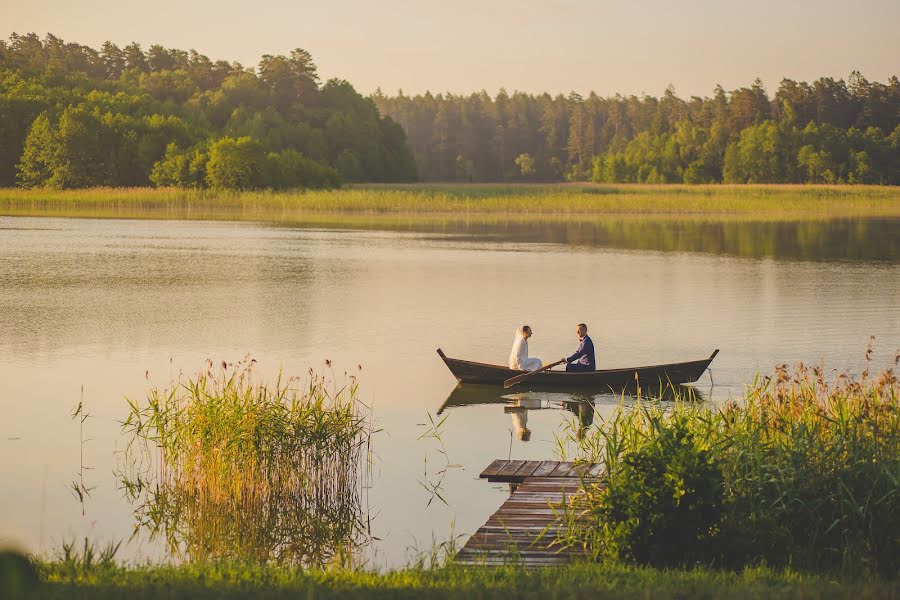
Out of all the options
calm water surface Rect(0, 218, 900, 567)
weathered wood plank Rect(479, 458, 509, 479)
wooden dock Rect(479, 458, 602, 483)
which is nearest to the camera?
wooden dock Rect(479, 458, 602, 483)

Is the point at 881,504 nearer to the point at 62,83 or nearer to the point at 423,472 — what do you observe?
the point at 423,472

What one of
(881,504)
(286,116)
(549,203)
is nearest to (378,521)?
(881,504)

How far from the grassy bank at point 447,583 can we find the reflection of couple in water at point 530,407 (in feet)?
21.8

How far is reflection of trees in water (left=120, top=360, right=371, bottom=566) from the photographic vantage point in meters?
9.83

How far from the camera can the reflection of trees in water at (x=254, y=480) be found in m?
9.83

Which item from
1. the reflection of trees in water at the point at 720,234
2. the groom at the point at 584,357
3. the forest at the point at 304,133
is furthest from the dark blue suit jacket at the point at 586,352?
the forest at the point at 304,133

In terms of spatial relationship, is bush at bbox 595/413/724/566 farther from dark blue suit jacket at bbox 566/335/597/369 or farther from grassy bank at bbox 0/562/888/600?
dark blue suit jacket at bbox 566/335/597/369

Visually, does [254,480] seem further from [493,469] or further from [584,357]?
[584,357]

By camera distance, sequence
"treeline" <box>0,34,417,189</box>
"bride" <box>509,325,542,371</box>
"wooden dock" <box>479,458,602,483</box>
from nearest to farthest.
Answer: "wooden dock" <box>479,458,602,483</box> < "bride" <box>509,325,542,371</box> < "treeline" <box>0,34,417,189</box>

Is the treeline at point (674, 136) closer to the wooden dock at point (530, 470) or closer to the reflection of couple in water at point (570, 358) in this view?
the reflection of couple in water at point (570, 358)

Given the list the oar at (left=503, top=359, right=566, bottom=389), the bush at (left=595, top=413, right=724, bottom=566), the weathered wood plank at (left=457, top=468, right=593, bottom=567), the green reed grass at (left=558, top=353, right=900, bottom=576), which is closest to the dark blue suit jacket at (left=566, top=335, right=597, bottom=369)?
the oar at (left=503, top=359, right=566, bottom=389)

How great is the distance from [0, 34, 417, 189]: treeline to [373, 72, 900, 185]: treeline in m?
30.4

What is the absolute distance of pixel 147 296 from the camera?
27.1 metres

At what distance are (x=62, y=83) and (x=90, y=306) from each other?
3732 inches
